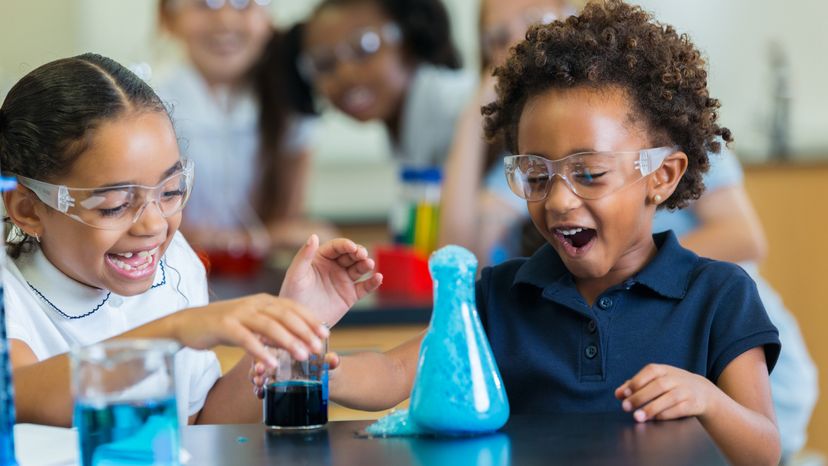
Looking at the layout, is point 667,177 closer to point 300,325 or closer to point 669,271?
point 669,271

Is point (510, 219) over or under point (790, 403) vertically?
over

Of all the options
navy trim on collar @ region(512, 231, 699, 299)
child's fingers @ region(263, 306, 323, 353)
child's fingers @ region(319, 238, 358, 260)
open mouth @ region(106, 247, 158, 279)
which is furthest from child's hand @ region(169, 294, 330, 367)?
navy trim on collar @ region(512, 231, 699, 299)

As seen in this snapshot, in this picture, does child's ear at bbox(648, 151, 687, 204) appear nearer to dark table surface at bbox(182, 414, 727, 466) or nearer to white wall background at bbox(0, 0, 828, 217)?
dark table surface at bbox(182, 414, 727, 466)

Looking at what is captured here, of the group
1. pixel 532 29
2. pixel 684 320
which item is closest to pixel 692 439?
pixel 684 320

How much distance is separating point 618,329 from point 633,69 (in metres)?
0.31

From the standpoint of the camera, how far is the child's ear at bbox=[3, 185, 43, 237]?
1.39 meters

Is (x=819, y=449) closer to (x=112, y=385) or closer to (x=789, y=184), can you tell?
(x=789, y=184)

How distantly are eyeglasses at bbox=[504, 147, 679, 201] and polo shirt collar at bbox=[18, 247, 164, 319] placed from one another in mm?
523

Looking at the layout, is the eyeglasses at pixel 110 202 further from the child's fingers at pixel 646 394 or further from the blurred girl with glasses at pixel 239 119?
the blurred girl with glasses at pixel 239 119

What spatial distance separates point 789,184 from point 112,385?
2.94 m

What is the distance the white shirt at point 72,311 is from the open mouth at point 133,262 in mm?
59

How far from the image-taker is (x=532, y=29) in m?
1.48

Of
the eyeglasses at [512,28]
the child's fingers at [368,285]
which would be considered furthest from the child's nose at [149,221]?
the eyeglasses at [512,28]

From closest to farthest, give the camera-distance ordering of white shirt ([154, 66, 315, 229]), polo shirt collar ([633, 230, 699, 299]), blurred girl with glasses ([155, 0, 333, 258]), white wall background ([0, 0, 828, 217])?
1. polo shirt collar ([633, 230, 699, 299])
2. blurred girl with glasses ([155, 0, 333, 258])
3. white shirt ([154, 66, 315, 229])
4. white wall background ([0, 0, 828, 217])
